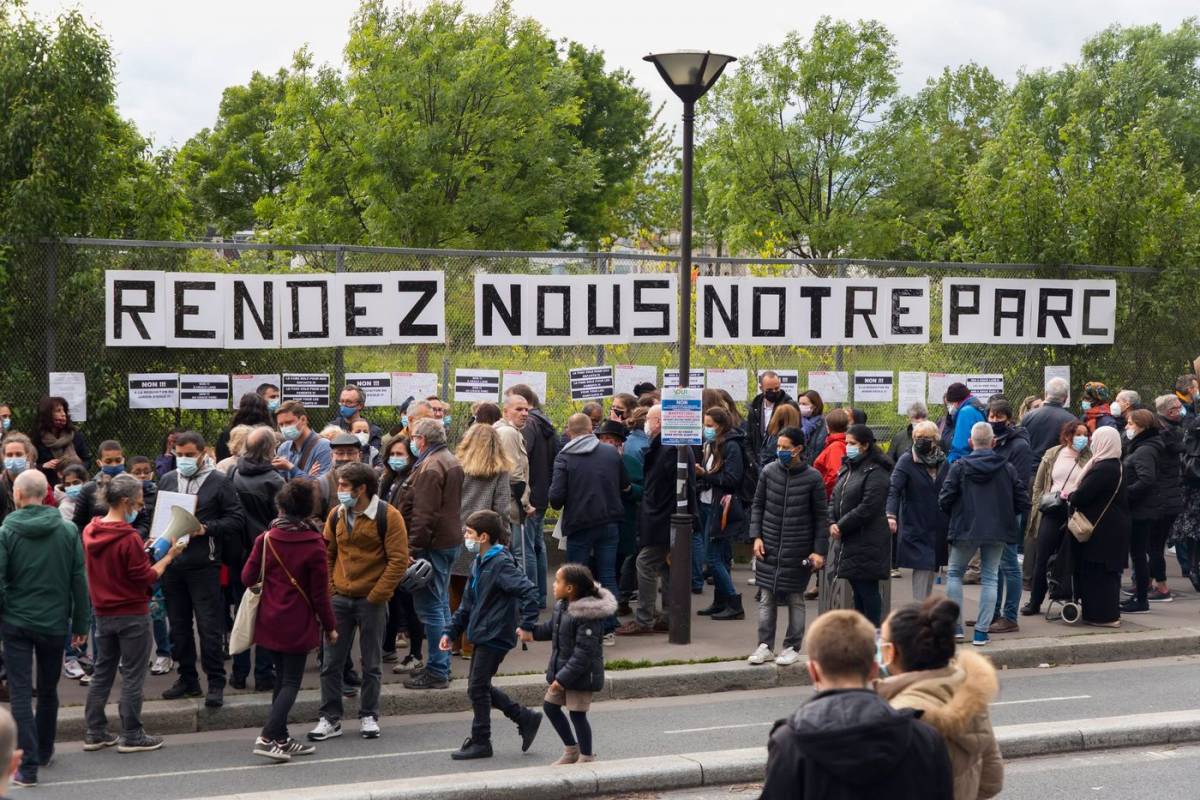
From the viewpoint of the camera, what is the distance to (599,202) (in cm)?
5369

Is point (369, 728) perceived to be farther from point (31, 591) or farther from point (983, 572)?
point (983, 572)

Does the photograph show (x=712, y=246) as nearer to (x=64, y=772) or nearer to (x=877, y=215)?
(x=877, y=215)

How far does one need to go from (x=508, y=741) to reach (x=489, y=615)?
1.11 meters

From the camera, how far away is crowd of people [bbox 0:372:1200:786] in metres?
8.80

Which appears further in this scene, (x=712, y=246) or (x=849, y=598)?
(x=712, y=246)

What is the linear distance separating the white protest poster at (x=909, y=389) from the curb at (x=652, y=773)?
7747 mm

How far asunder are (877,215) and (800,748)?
37.7 m

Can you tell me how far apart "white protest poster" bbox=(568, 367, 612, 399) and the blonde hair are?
4.80m

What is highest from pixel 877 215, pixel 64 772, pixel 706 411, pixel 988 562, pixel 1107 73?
pixel 1107 73

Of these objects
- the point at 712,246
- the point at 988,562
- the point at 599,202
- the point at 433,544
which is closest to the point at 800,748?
the point at 433,544

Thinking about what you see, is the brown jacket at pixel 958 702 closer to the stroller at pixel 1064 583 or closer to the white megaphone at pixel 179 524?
the white megaphone at pixel 179 524

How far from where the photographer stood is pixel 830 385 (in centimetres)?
1692

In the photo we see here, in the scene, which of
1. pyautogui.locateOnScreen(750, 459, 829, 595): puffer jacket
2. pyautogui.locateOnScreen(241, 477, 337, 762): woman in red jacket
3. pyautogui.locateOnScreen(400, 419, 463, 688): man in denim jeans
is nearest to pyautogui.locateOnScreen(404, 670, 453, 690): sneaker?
pyautogui.locateOnScreen(400, 419, 463, 688): man in denim jeans

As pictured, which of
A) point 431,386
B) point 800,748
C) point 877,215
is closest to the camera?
point 800,748
